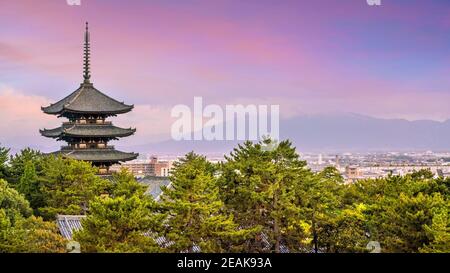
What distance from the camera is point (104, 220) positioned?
7977 mm

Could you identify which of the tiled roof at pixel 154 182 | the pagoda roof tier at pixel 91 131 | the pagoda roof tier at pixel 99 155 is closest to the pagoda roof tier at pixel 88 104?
the pagoda roof tier at pixel 91 131

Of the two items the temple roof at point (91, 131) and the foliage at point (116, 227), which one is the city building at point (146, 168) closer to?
the temple roof at point (91, 131)

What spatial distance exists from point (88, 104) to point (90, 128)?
0.87m

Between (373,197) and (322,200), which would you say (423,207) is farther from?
(373,197)

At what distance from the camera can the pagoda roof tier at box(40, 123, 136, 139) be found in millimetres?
18484

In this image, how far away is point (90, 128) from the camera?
1897cm

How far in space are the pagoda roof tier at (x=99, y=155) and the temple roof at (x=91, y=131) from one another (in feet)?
1.83

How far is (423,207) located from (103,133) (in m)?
12.8

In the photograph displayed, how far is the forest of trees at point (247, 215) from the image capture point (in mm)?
8039

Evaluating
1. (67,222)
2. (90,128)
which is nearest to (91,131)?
(90,128)

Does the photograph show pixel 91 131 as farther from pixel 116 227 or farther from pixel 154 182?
pixel 116 227

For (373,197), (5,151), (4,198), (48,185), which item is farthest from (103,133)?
(373,197)
